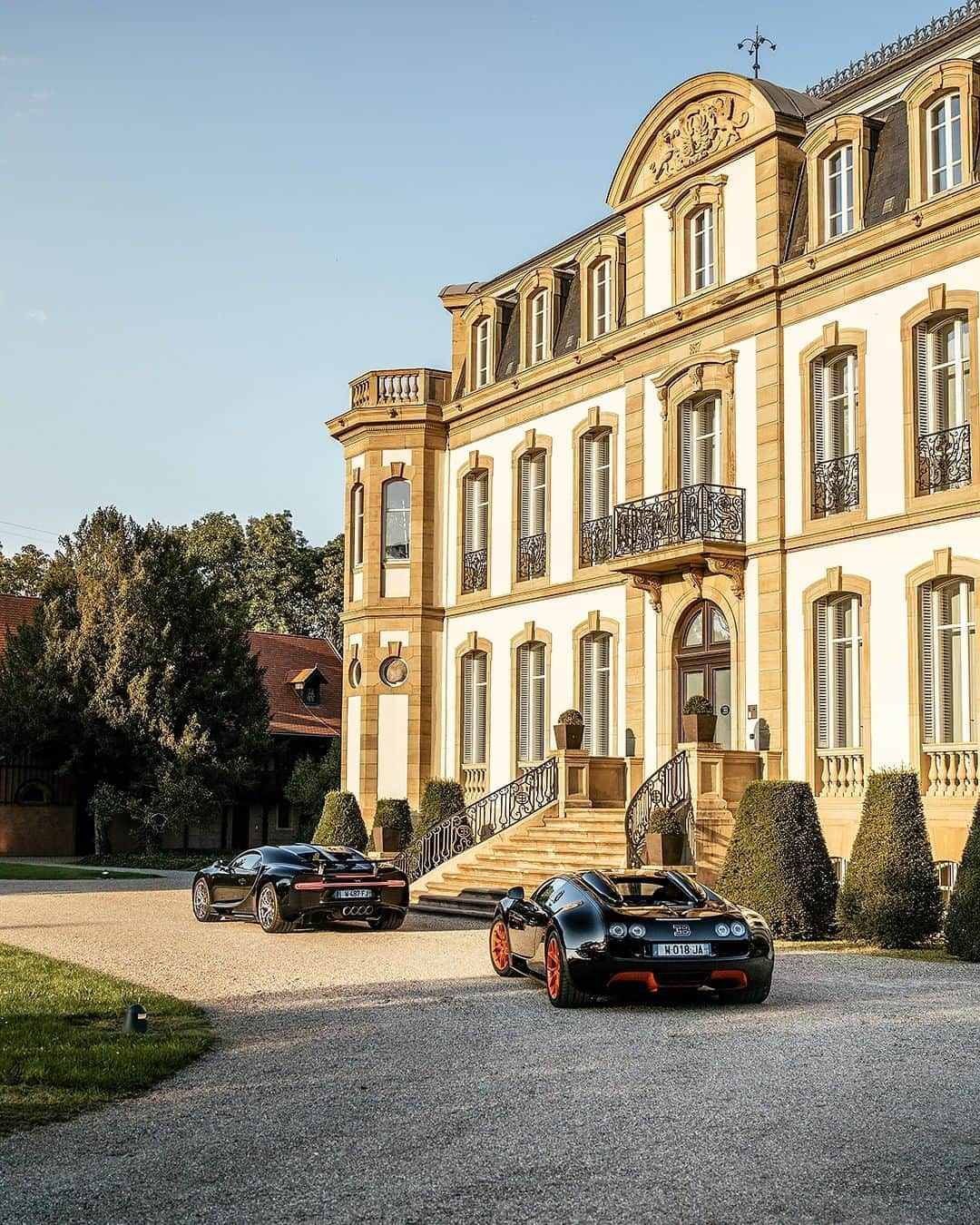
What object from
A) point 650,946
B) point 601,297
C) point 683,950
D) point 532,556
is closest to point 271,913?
point 650,946

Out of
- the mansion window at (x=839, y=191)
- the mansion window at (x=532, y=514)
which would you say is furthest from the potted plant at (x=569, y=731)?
the mansion window at (x=839, y=191)

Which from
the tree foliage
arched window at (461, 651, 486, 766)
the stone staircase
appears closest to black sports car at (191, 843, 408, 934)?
the stone staircase

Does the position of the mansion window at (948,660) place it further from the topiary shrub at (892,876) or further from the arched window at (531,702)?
the arched window at (531,702)

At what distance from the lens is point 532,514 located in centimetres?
3081

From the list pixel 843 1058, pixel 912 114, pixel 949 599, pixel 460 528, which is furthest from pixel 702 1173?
pixel 460 528

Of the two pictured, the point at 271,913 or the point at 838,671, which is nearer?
the point at 271,913

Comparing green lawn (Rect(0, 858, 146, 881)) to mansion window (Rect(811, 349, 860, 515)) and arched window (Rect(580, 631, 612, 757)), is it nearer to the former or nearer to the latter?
arched window (Rect(580, 631, 612, 757))

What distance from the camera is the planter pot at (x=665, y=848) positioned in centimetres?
2156

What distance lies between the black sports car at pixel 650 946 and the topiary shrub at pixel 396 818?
17430 millimetres

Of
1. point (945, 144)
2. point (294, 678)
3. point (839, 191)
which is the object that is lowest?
point (294, 678)

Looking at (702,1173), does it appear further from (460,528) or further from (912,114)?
(460,528)

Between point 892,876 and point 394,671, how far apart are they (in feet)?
54.8

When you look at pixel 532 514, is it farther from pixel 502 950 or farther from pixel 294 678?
A: pixel 294 678

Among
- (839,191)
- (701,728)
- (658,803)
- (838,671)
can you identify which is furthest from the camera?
(839,191)
